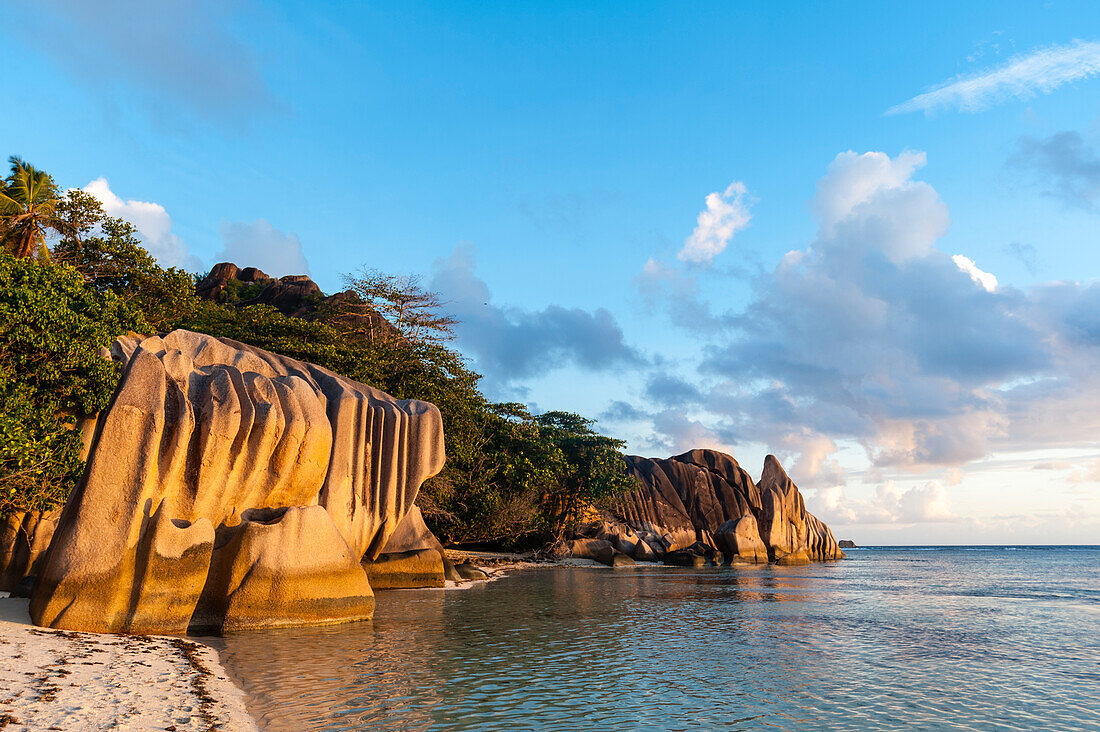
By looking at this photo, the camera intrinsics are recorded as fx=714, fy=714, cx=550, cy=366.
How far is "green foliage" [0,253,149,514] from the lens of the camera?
1345 cm

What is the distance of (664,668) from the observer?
462 inches

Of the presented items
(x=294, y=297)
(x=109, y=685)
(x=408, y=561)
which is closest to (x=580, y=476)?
(x=408, y=561)

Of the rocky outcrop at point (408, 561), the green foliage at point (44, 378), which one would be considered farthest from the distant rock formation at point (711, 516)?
the green foliage at point (44, 378)

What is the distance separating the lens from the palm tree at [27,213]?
88.6ft

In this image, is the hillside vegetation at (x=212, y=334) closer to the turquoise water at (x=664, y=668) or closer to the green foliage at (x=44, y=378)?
the green foliage at (x=44, y=378)

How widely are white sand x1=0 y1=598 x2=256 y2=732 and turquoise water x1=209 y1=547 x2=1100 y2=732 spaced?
499 mm

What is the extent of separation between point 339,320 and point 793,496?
119 ft

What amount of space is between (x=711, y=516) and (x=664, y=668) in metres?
49.0

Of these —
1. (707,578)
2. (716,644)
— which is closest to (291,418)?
(716,644)

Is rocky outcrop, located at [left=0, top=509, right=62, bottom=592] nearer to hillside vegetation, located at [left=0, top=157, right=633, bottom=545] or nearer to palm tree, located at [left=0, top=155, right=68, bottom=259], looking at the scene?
hillside vegetation, located at [left=0, top=157, right=633, bottom=545]

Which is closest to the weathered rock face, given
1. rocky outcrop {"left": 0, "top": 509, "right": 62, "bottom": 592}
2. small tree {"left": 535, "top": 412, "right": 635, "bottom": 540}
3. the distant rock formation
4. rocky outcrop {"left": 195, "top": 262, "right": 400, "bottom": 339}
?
rocky outcrop {"left": 0, "top": 509, "right": 62, "bottom": 592}

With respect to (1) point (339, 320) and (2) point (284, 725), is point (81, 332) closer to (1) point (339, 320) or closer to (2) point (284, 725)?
(2) point (284, 725)

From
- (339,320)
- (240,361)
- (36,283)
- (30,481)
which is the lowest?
(30,481)

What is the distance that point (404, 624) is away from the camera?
1515cm
